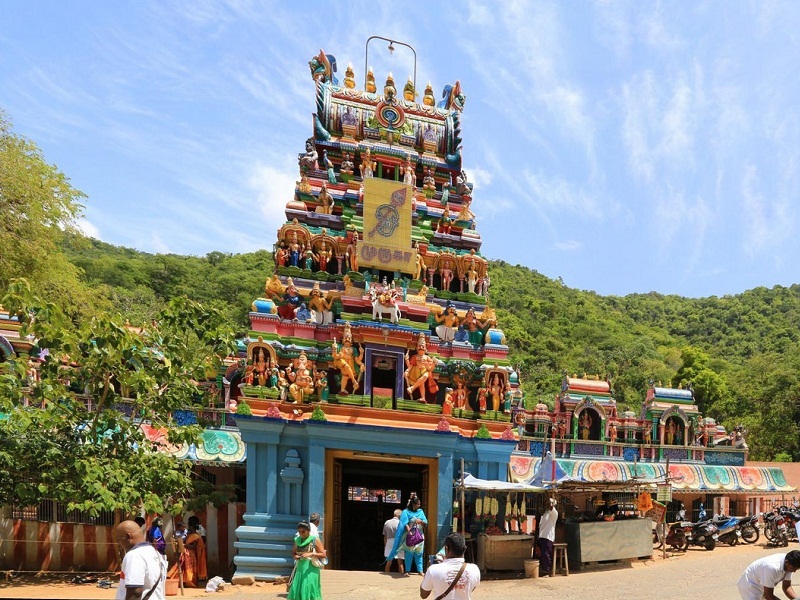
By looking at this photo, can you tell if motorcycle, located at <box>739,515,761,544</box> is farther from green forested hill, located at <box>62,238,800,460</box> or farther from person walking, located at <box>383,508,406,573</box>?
green forested hill, located at <box>62,238,800,460</box>

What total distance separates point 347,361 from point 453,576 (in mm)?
10453

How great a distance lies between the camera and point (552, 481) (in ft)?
46.3

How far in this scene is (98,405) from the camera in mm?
12125

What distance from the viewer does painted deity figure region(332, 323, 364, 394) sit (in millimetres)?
15891

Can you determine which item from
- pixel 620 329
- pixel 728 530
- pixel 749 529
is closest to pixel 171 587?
pixel 728 530

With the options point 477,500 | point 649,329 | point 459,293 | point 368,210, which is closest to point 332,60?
point 368,210

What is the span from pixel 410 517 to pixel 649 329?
2493 inches

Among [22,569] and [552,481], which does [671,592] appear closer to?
[552,481]

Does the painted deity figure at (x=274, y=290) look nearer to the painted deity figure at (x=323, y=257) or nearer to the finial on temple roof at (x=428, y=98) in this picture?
the painted deity figure at (x=323, y=257)

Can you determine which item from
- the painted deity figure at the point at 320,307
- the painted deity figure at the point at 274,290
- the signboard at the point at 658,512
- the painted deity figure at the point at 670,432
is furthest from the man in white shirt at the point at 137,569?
the painted deity figure at the point at 670,432

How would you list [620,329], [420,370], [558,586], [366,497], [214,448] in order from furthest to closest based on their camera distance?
[620,329]
[366,497]
[214,448]
[420,370]
[558,586]

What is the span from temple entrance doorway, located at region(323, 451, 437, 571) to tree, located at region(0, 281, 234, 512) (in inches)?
143

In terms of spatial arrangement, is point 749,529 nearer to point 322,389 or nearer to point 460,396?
point 460,396

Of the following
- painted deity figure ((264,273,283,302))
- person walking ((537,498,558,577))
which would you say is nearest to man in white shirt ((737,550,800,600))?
person walking ((537,498,558,577))
